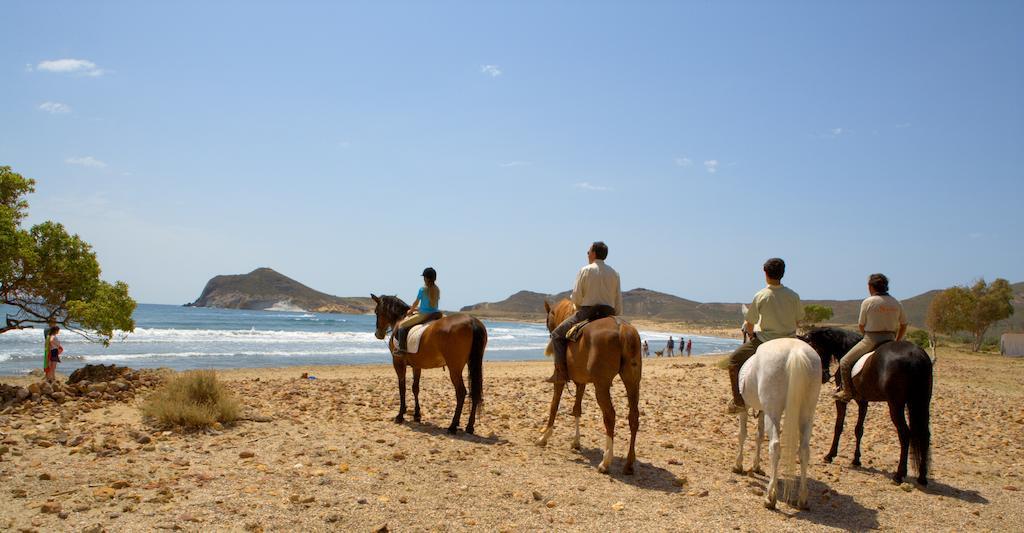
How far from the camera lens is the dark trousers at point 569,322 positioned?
7.65 meters

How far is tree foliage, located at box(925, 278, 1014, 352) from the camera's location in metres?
44.6

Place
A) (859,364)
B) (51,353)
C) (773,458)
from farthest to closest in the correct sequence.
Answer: (51,353), (859,364), (773,458)

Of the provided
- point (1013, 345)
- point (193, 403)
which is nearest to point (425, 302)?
point (193, 403)

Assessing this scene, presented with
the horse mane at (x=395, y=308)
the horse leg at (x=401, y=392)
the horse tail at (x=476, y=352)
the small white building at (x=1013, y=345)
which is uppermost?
the horse mane at (x=395, y=308)

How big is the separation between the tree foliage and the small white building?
12.8 feet

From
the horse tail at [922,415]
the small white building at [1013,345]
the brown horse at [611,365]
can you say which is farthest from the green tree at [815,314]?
the brown horse at [611,365]

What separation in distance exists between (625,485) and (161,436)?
5.80m

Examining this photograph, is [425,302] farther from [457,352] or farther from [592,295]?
[592,295]

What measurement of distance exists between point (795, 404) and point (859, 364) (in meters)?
2.64

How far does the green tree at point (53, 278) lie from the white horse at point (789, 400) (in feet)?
32.1

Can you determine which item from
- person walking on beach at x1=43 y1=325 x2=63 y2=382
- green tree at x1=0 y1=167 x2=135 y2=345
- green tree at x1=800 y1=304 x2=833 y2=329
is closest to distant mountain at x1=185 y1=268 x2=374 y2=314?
green tree at x1=800 y1=304 x2=833 y2=329

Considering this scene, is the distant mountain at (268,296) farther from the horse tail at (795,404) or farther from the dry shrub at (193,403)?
Result: the horse tail at (795,404)

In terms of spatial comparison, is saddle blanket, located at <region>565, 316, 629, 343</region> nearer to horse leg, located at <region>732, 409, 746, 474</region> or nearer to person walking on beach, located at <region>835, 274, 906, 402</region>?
horse leg, located at <region>732, 409, 746, 474</region>

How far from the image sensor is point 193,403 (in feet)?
27.4
